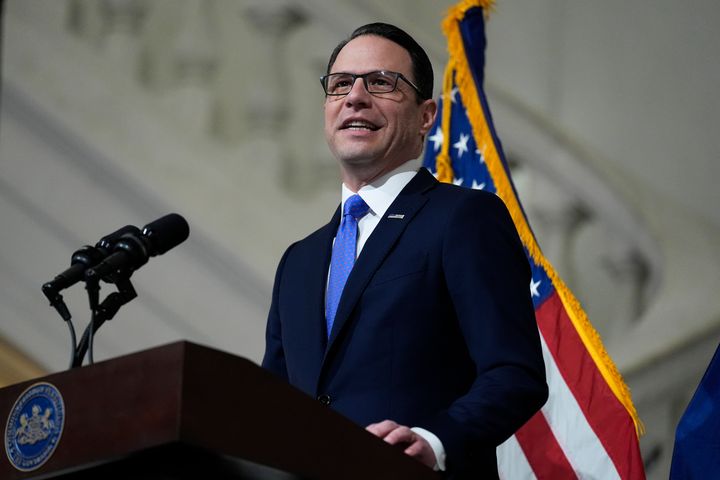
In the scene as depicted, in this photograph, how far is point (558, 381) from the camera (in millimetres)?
3428

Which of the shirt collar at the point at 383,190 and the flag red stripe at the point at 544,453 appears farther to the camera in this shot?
the flag red stripe at the point at 544,453

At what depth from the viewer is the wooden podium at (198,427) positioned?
1.84 meters

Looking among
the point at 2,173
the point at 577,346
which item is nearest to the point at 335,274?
the point at 577,346

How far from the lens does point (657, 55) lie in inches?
203

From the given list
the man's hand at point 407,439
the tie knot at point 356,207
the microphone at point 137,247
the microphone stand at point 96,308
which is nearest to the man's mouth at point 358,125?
the tie knot at point 356,207

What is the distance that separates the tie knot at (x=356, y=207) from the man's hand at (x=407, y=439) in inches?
21.0

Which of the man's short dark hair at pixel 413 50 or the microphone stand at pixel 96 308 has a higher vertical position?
the man's short dark hair at pixel 413 50

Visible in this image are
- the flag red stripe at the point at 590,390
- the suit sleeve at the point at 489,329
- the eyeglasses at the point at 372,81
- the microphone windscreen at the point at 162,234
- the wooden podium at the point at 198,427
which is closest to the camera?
the wooden podium at the point at 198,427

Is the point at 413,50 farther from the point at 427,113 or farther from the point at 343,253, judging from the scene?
the point at 343,253

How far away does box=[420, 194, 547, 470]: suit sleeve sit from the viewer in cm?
217

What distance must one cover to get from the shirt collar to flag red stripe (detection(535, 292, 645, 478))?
99cm

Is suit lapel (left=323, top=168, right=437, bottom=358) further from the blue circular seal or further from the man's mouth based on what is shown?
the blue circular seal

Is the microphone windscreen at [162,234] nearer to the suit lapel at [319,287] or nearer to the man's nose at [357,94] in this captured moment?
the suit lapel at [319,287]

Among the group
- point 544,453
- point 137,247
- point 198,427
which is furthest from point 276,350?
point 544,453
